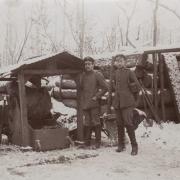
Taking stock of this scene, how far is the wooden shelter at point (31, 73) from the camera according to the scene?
10.3 metres

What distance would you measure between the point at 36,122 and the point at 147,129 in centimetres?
331

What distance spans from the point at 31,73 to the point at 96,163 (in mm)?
2927

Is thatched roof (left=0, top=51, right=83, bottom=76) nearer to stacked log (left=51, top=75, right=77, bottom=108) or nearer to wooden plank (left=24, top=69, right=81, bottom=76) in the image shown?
wooden plank (left=24, top=69, right=81, bottom=76)

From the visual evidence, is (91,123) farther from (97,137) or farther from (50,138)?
(50,138)

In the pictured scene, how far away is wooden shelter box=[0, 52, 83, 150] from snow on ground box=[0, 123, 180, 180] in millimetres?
420

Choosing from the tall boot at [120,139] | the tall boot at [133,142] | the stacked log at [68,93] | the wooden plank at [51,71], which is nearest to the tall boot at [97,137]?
the tall boot at [120,139]

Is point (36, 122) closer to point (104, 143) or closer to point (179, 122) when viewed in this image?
point (104, 143)

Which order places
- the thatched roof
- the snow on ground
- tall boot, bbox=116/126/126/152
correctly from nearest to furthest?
the snow on ground → tall boot, bbox=116/126/126/152 → the thatched roof

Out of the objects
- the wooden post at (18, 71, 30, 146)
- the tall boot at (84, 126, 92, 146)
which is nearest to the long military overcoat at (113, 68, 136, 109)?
the tall boot at (84, 126, 92, 146)

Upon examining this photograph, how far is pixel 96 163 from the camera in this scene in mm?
8602

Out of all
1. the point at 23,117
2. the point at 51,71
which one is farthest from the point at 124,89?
the point at 23,117

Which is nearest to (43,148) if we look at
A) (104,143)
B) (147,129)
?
(104,143)

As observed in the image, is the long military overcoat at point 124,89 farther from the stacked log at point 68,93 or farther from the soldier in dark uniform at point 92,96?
the stacked log at point 68,93

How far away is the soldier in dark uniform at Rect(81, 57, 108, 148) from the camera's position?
10367 millimetres
